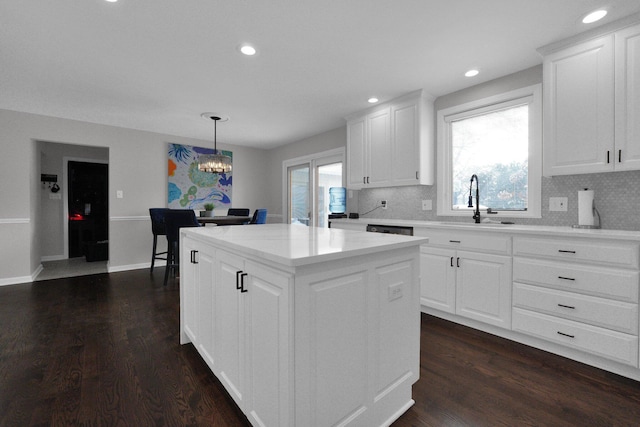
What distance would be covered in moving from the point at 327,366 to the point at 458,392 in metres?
1.06

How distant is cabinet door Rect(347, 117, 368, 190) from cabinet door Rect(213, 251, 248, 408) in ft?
9.28

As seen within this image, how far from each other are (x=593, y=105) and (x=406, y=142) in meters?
1.65

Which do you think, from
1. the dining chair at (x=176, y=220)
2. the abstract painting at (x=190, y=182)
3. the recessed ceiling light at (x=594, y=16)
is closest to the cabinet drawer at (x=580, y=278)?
the recessed ceiling light at (x=594, y=16)

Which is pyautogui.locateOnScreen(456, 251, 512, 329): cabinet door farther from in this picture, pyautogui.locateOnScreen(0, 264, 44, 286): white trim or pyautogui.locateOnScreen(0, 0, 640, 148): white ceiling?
pyautogui.locateOnScreen(0, 264, 44, 286): white trim

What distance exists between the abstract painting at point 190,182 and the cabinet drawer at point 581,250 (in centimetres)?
520

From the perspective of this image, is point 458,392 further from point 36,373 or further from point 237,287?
point 36,373

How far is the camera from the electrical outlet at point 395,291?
136 centimetres

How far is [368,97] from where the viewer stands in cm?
355

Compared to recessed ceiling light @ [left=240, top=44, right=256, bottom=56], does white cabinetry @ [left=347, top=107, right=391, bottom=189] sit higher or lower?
lower

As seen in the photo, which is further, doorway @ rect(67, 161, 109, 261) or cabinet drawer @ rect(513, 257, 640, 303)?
doorway @ rect(67, 161, 109, 261)

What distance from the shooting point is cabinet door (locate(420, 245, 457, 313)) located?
265 centimetres

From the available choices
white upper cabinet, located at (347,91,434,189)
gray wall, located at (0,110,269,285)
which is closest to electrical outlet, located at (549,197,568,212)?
white upper cabinet, located at (347,91,434,189)

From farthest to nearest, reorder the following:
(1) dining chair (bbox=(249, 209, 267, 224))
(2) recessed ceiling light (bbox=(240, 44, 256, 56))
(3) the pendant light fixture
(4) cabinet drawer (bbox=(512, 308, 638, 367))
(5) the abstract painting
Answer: (5) the abstract painting → (1) dining chair (bbox=(249, 209, 267, 224)) → (3) the pendant light fixture → (2) recessed ceiling light (bbox=(240, 44, 256, 56)) → (4) cabinet drawer (bbox=(512, 308, 638, 367))

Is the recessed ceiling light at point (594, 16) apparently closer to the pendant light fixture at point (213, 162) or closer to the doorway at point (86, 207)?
the pendant light fixture at point (213, 162)
